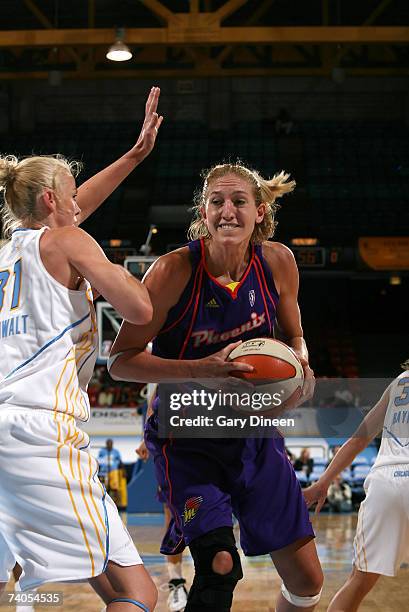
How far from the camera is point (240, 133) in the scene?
1908 cm

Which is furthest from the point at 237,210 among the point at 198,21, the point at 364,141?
the point at 364,141

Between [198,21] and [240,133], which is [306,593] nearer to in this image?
[198,21]

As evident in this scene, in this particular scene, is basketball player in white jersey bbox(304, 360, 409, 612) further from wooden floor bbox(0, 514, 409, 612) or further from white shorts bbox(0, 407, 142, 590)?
white shorts bbox(0, 407, 142, 590)

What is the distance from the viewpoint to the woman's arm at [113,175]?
3205 millimetres

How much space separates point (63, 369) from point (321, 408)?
9.33 ft

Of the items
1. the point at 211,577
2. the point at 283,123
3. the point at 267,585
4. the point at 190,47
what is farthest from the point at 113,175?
the point at 283,123

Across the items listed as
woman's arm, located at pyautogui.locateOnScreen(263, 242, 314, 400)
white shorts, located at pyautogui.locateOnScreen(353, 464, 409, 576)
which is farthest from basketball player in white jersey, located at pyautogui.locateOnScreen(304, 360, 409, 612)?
woman's arm, located at pyautogui.locateOnScreen(263, 242, 314, 400)

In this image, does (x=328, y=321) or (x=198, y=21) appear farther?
(x=328, y=321)

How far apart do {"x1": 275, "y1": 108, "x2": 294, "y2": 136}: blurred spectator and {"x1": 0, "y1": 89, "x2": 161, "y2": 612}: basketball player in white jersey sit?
1643 centimetres

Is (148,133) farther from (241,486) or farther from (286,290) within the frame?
(241,486)

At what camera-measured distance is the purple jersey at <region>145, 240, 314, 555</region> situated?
9.71 ft

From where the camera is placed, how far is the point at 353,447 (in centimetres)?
356

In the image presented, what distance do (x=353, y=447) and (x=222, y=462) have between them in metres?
0.79

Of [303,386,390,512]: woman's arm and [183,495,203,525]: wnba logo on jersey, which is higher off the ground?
[303,386,390,512]: woman's arm
